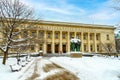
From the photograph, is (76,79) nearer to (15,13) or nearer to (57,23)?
(15,13)

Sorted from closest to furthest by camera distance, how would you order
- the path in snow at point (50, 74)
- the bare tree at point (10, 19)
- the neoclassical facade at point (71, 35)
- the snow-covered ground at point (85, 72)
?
the snow-covered ground at point (85, 72) < the path in snow at point (50, 74) < the bare tree at point (10, 19) < the neoclassical facade at point (71, 35)

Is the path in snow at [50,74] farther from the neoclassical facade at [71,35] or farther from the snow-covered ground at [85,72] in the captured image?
the neoclassical facade at [71,35]

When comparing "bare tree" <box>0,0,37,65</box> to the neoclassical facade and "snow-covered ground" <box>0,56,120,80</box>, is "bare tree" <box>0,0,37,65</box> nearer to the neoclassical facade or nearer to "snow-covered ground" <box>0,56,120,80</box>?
"snow-covered ground" <box>0,56,120,80</box>

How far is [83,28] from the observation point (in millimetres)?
72312

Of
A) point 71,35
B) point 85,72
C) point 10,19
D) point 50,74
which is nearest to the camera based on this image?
point 85,72

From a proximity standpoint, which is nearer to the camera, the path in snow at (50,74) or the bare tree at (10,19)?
the path in snow at (50,74)

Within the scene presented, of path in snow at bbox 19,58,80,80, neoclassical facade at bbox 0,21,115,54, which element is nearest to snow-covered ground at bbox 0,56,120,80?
path in snow at bbox 19,58,80,80

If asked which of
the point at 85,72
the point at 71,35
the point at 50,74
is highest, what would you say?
the point at 71,35

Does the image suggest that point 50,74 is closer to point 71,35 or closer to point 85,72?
point 85,72

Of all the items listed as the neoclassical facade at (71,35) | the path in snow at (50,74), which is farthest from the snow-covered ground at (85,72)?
the neoclassical facade at (71,35)

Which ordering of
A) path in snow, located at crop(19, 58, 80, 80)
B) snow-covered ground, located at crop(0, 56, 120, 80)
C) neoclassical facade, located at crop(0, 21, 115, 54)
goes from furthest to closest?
neoclassical facade, located at crop(0, 21, 115, 54) → path in snow, located at crop(19, 58, 80, 80) → snow-covered ground, located at crop(0, 56, 120, 80)

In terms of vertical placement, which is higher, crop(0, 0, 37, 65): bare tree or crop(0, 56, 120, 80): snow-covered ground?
crop(0, 0, 37, 65): bare tree

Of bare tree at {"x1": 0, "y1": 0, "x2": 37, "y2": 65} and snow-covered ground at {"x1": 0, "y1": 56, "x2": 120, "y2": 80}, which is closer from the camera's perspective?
snow-covered ground at {"x1": 0, "y1": 56, "x2": 120, "y2": 80}

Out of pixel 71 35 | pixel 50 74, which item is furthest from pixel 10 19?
pixel 71 35
